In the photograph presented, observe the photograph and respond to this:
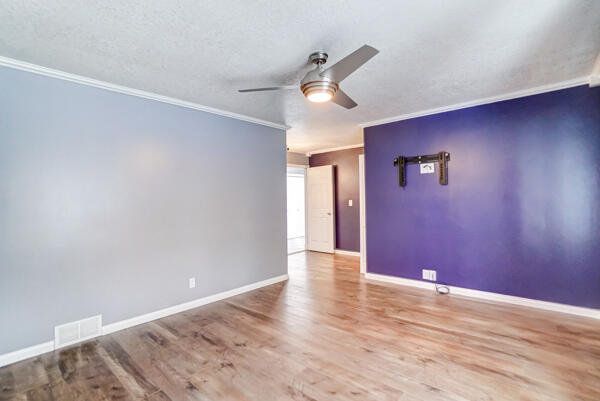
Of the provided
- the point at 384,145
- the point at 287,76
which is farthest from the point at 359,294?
the point at 287,76

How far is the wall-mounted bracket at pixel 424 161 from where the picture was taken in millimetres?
3953

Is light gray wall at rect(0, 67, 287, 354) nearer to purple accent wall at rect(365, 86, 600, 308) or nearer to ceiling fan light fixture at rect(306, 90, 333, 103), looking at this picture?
ceiling fan light fixture at rect(306, 90, 333, 103)

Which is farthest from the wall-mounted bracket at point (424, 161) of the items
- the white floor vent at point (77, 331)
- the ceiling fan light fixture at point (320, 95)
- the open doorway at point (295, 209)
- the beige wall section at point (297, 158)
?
the open doorway at point (295, 209)

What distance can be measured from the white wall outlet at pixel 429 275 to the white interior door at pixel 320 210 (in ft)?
9.34

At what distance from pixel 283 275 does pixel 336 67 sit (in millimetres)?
3491

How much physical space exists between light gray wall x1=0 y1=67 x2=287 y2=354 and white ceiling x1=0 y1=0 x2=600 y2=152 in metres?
0.39

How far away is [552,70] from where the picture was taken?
2809 millimetres

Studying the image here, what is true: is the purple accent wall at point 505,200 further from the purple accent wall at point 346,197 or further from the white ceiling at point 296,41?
the purple accent wall at point 346,197

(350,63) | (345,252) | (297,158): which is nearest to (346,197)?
(345,252)

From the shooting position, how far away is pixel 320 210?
7016 millimetres

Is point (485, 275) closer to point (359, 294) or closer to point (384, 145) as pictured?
point (359, 294)

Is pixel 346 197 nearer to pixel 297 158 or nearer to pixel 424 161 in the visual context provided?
pixel 297 158

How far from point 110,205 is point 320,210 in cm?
483

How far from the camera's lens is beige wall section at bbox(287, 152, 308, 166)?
22.9ft
